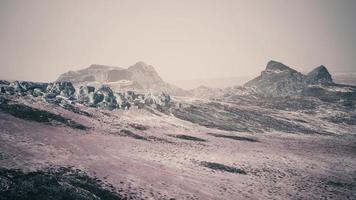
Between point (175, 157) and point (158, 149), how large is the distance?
423 centimetres

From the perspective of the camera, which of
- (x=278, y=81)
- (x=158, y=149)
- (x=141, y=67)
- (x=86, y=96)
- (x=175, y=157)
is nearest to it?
(x=175, y=157)

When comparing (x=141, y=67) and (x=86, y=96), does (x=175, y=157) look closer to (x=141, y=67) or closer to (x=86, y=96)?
(x=86, y=96)

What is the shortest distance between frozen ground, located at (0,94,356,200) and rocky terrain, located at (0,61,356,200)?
14 centimetres

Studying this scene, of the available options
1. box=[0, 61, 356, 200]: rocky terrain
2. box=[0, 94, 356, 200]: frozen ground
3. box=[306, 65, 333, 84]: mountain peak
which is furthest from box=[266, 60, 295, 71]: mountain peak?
box=[0, 94, 356, 200]: frozen ground

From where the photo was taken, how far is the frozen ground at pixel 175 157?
26281 millimetres

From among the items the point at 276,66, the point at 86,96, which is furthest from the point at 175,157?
the point at 276,66

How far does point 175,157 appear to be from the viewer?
38.4 meters

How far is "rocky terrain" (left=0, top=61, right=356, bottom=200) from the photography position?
24078 millimetres

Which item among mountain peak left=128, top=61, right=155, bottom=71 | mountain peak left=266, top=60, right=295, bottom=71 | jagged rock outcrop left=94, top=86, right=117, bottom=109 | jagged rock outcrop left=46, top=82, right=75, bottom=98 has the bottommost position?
jagged rock outcrop left=94, top=86, right=117, bottom=109

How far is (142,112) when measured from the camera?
229 ft

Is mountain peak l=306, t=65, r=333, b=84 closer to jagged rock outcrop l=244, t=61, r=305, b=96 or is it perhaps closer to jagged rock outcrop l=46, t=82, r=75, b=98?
jagged rock outcrop l=244, t=61, r=305, b=96

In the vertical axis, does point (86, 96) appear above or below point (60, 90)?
below

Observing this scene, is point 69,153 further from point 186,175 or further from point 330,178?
point 330,178

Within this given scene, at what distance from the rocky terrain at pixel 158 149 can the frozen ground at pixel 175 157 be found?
0.46 feet
